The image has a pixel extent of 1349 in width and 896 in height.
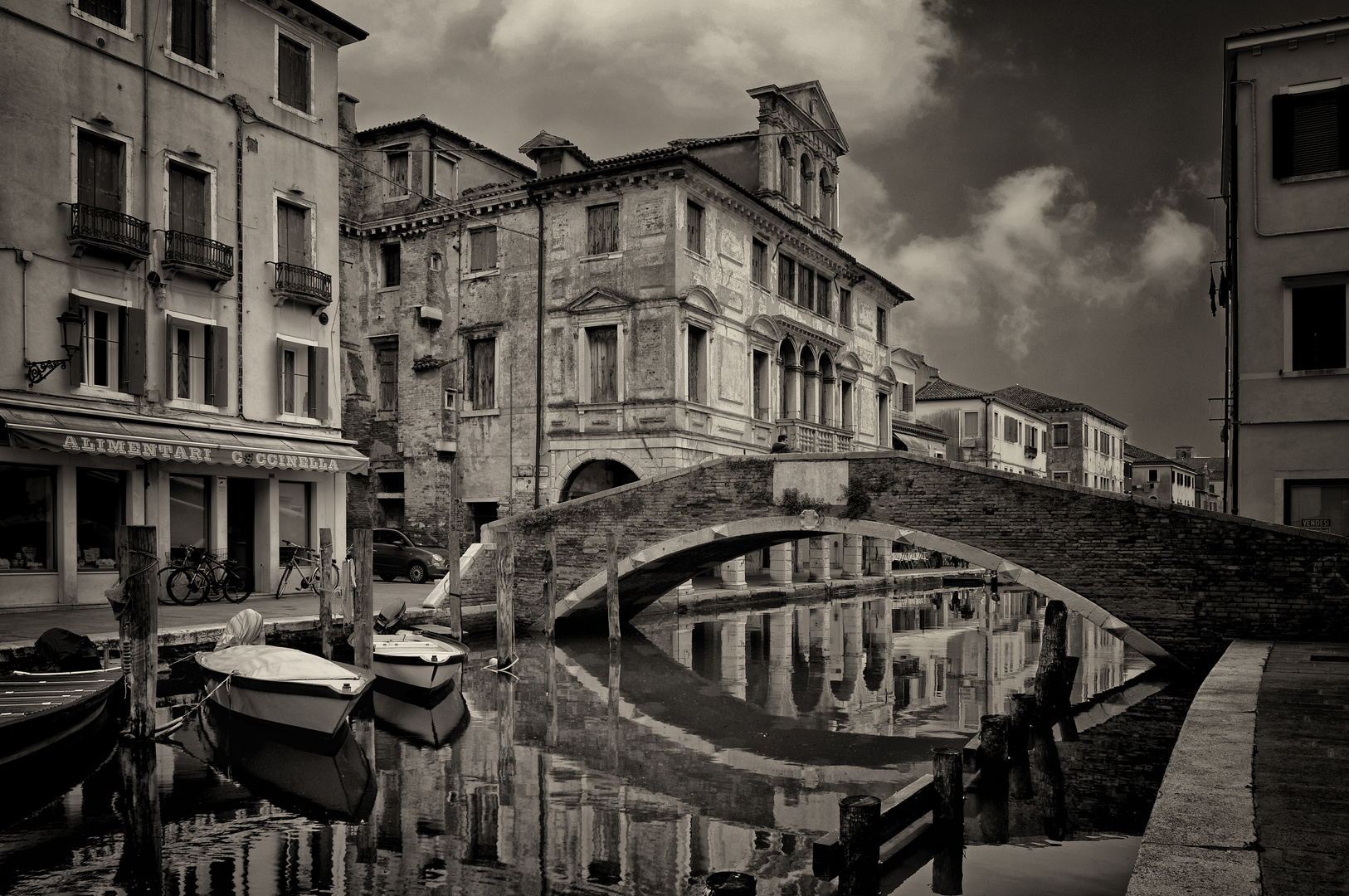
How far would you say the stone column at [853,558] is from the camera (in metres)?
28.6

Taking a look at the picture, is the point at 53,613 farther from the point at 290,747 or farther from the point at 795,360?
the point at 795,360

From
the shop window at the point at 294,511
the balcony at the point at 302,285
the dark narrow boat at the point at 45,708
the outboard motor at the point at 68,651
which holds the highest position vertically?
the balcony at the point at 302,285

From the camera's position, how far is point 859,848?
5.82m

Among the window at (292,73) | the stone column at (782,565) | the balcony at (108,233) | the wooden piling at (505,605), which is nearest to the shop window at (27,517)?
the balcony at (108,233)

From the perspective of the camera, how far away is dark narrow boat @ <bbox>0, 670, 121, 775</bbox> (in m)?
8.40

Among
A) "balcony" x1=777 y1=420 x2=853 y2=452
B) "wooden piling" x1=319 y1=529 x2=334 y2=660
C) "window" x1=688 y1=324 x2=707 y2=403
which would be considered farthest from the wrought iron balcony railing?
"balcony" x1=777 y1=420 x2=853 y2=452

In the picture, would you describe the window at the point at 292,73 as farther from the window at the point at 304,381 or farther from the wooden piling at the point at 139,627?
the wooden piling at the point at 139,627

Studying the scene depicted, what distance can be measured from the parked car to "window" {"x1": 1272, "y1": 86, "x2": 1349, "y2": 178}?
52.4 ft

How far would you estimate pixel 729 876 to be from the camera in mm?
5199

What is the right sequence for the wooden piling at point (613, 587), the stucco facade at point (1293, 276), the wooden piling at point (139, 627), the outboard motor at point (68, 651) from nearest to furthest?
the wooden piling at point (139, 627)
the outboard motor at point (68, 651)
the stucco facade at point (1293, 276)
the wooden piling at point (613, 587)

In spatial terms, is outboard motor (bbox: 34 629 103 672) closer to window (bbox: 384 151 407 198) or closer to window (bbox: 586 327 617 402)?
window (bbox: 586 327 617 402)

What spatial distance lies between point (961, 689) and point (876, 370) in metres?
18.0

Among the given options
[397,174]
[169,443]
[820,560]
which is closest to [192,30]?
[169,443]

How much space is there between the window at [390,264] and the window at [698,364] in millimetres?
7340
